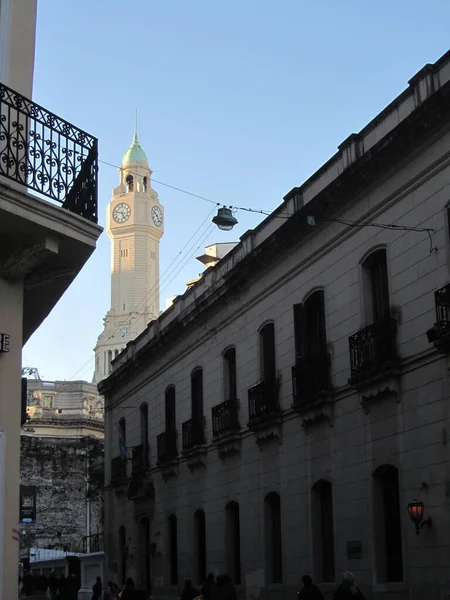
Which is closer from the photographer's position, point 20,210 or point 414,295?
point 20,210

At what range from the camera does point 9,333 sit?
10211 millimetres

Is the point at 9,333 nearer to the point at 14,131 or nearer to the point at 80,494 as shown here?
the point at 14,131

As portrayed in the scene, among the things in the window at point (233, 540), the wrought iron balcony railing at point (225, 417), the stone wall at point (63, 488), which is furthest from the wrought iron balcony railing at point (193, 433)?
the stone wall at point (63, 488)

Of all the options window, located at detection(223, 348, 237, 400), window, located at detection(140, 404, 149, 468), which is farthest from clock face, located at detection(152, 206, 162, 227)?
window, located at detection(223, 348, 237, 400)

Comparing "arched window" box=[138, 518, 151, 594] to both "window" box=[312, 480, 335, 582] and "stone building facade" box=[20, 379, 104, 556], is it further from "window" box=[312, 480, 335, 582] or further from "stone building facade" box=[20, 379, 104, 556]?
"stone building facade" box=[20, 379, 104, 556]

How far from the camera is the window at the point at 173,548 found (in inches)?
1203

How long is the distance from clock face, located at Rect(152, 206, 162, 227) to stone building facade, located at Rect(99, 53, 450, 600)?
93.3m

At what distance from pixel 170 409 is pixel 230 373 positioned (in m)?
5.57

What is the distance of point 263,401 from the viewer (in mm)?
24078

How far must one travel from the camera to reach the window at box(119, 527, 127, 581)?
35.7 metres

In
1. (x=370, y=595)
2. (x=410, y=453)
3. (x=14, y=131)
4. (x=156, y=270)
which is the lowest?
(x=370, y=595)

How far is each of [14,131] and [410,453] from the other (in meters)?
10.6

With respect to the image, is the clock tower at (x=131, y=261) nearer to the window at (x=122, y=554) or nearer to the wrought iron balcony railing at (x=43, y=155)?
the window at (x=122, y=554)

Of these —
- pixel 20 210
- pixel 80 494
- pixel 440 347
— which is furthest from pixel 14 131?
pixel 80 494
